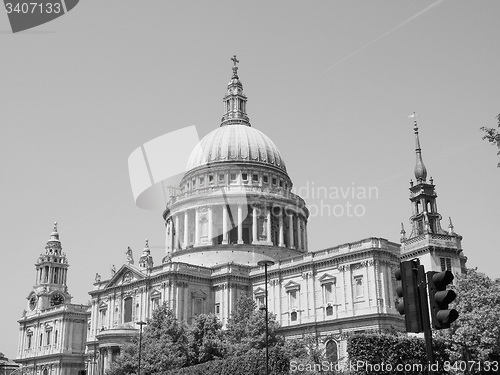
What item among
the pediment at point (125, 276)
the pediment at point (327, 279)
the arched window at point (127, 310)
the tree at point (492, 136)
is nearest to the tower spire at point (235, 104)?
the pediment at point (125, 276)

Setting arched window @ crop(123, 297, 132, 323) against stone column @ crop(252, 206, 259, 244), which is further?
stone column @ crop(252, 206, 259, 244)

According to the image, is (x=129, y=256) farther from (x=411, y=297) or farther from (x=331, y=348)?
(x=411, y=297)

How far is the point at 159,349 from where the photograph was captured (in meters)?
66.0

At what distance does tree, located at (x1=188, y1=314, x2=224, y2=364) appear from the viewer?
217ft

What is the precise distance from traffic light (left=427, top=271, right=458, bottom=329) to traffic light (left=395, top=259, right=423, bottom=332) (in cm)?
30

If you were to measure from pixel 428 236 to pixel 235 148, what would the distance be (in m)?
44.8

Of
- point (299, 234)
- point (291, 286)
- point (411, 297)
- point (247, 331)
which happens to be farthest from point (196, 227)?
point (411, 297)

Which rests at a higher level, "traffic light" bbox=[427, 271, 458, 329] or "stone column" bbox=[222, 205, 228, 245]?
"stone column" bbox=[222, 205, 228, 245]

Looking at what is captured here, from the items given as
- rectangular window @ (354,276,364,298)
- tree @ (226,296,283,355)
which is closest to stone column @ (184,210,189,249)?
tree @ (226,296,283,355)

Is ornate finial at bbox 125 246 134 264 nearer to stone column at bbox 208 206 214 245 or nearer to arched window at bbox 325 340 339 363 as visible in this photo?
stone column at bbox 208 206 214 245

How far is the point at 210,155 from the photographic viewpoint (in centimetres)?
10756

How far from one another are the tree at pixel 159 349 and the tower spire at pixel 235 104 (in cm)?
4925

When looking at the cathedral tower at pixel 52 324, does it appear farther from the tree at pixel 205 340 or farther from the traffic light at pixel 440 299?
the traffic light at pixel 440 299

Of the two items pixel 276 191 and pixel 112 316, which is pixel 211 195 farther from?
pixel 112 316
